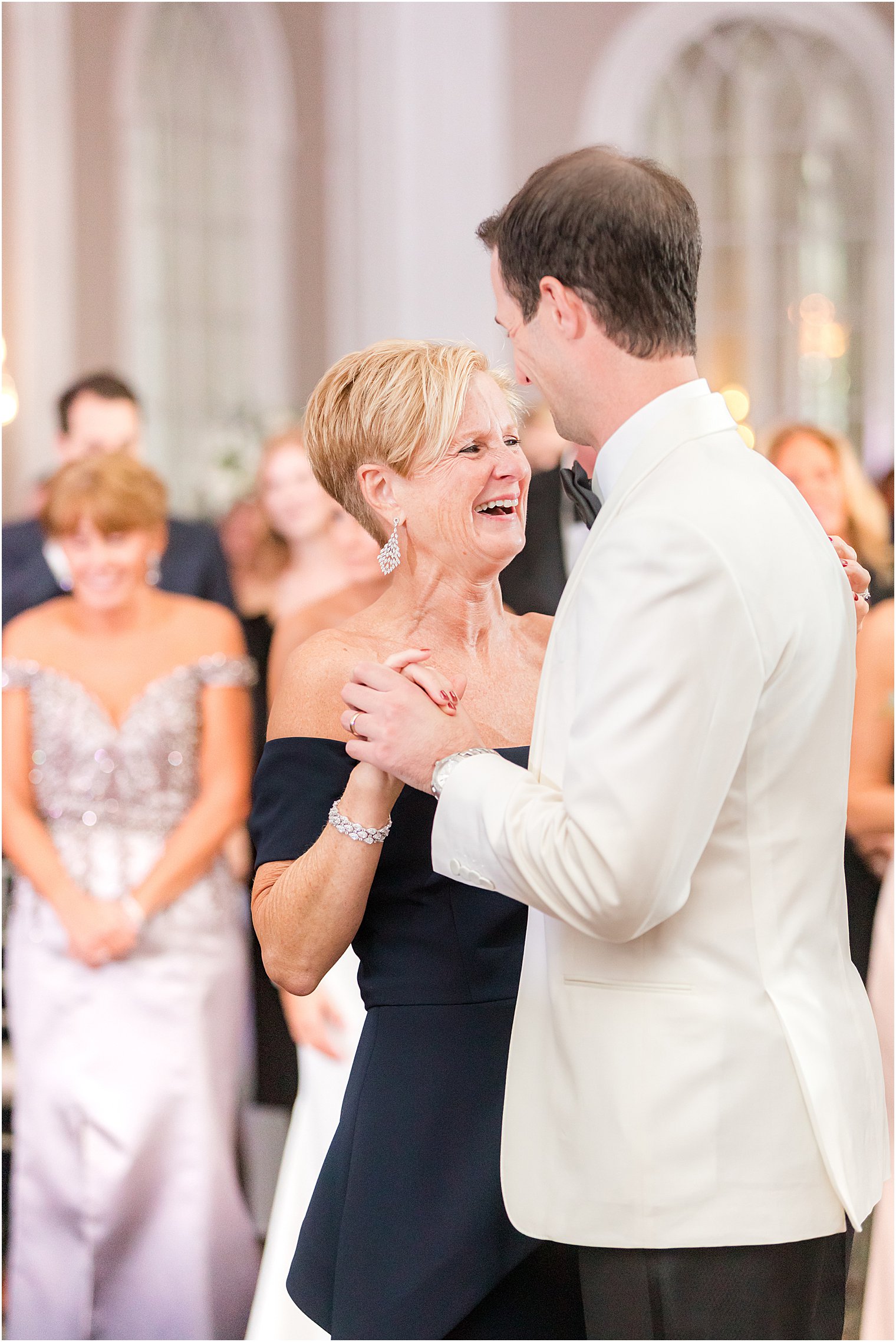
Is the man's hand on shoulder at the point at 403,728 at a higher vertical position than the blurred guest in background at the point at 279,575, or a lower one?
higher

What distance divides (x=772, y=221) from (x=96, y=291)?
4.59m

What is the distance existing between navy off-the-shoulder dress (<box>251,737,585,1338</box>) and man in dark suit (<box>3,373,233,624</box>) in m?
2.35

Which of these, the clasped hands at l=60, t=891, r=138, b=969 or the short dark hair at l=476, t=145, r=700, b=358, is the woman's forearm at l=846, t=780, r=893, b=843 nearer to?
the clasped hands at l=60, t=891, r=138, b=969

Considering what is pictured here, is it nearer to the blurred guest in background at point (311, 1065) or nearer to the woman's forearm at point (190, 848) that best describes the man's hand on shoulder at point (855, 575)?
the blurred guest in background at point (311, 1065)

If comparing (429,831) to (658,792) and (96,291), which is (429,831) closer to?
(658,792)

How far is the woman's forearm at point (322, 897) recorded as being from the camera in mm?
1581

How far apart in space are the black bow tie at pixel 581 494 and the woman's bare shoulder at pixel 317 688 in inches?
13.7

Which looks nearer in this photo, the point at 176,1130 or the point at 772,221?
the point at 176,1130

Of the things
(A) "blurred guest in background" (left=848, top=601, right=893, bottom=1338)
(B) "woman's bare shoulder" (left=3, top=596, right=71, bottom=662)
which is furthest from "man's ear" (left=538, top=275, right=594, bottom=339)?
(B) "woman's bare shoulder" (left=3, top=596, right=71, bottom=662)

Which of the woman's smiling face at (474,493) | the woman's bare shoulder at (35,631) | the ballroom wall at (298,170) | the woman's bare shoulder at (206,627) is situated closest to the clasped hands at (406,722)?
the woman's smiling face at (474,493)

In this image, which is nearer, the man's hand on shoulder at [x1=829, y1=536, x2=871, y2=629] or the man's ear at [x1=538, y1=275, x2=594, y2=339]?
the man's ear at [x1=538, y1=275, x2=594, y2=339]

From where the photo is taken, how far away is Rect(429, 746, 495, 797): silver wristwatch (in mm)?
1415

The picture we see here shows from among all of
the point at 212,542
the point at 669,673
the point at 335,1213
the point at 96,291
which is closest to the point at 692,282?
the point at 669,673

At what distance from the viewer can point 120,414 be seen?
4.45 metres
